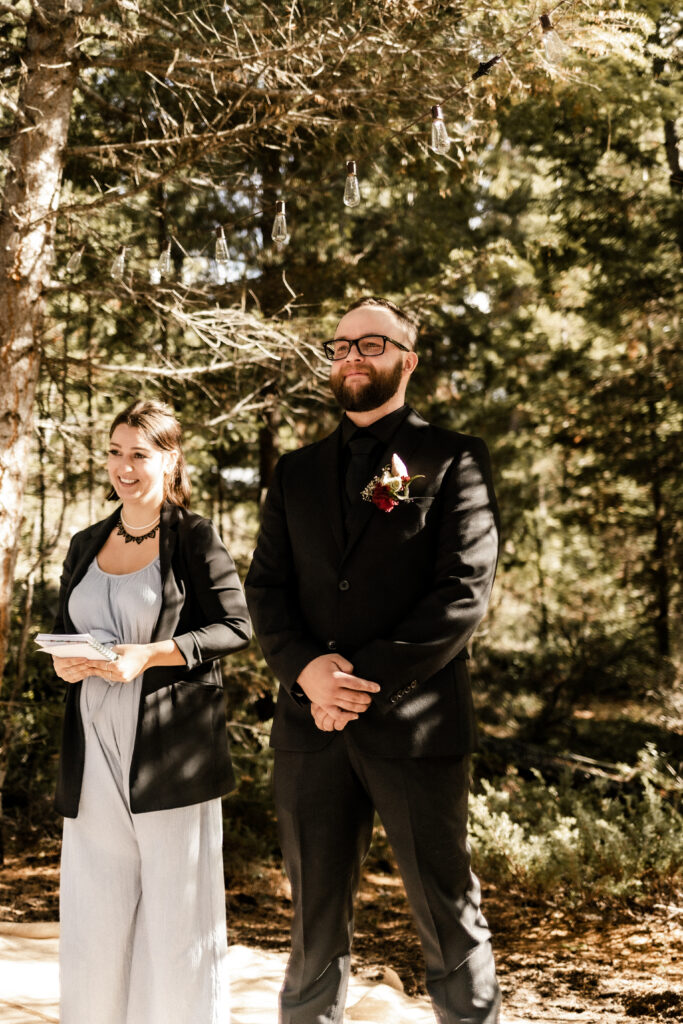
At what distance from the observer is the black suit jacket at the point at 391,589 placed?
8.07ft

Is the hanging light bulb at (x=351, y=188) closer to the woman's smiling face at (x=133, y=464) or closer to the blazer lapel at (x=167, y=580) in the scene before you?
the woman's smiling face at (x=133, y=464)

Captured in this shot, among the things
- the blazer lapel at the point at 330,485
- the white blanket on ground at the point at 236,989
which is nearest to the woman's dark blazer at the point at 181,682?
the blazer lapel at the point at 330,485

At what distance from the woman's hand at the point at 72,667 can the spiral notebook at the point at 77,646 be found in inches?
2.3

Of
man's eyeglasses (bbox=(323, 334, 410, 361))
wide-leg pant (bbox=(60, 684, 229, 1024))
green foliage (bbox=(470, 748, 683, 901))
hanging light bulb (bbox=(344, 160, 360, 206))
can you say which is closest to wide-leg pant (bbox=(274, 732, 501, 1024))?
wide-leg pant (bbox=(60, 684, 229, 1024))

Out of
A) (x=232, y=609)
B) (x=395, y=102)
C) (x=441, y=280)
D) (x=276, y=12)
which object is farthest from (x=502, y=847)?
(x=276, y=12)

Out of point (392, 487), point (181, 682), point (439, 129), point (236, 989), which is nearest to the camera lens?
point (392, 487)

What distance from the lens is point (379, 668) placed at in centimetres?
243

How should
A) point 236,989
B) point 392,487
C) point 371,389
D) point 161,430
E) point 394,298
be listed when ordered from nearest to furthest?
1. point 392,487
2. point 371,389
3. point 161,430
4. point 236,989
5. point 394,298

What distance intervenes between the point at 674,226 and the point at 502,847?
509cm

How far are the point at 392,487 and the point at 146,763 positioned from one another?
113cm

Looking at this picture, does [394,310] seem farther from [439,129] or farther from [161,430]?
[439,129]

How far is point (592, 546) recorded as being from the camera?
1162 cm

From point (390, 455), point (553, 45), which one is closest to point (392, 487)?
point (390, 455)

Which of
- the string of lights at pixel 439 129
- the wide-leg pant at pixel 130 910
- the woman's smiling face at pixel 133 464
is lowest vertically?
the wide-leg pant at pixel 130 910
